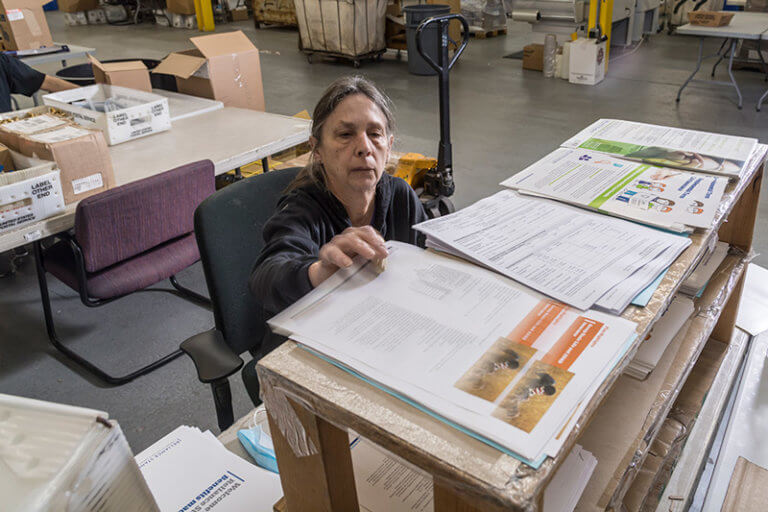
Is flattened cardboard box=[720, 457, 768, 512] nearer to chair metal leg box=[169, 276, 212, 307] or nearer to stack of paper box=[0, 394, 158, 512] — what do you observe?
stack of paper box=[0, 394, 158, 512]

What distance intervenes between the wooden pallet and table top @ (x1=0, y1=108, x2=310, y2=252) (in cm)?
559

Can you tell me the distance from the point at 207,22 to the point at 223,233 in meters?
9.27

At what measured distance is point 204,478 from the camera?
1.12 m

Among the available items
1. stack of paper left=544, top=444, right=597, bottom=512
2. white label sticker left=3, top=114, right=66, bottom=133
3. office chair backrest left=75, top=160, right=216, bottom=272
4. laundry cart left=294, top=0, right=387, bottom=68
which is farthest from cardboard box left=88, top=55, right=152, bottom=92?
laundry cart left=294, top=0, right=387, bottom=68

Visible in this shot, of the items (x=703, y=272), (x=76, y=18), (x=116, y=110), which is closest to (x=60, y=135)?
(x=116, y=110)

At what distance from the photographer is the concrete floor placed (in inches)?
87.1

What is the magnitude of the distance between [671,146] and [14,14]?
4.51 metres

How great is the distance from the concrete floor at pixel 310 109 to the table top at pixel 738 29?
2.05 feet

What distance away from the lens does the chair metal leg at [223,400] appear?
1.35 m

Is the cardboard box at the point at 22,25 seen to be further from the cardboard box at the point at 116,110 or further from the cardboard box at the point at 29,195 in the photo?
the cardboard box at the point at 29,195

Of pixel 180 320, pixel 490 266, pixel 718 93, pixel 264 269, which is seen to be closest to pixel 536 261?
pixel 490 266

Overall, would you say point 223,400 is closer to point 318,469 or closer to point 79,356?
point 318,469

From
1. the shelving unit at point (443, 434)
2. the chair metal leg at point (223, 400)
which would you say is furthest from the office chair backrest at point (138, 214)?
the shelving unit at point (443, 434)

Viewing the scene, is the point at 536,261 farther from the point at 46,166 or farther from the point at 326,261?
the point at 46,166
